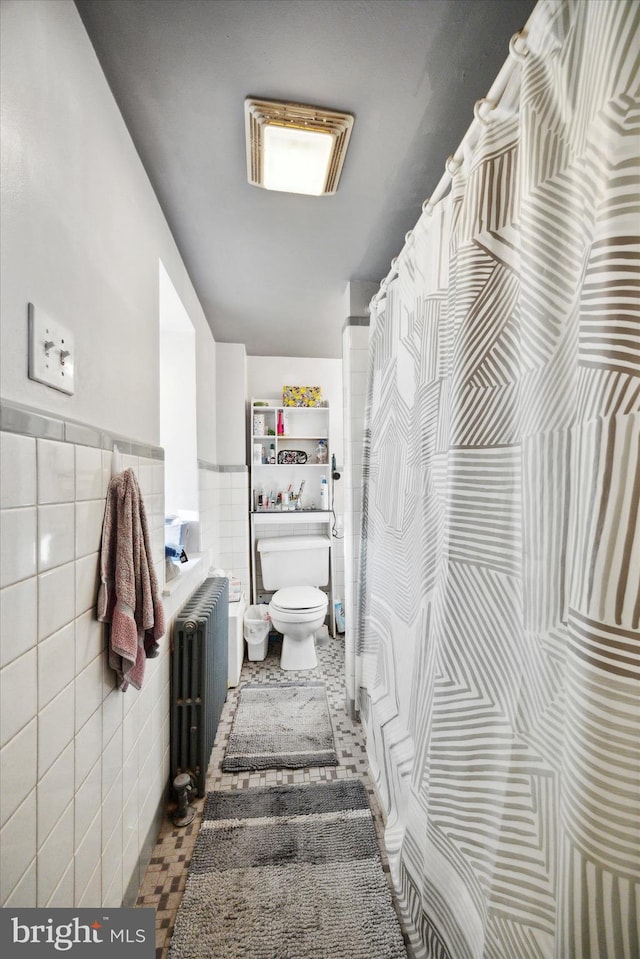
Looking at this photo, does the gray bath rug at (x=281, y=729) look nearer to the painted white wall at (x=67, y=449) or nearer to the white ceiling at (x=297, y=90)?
the painted white wall at (x=67, y=449)

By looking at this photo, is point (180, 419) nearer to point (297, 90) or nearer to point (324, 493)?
point (324, 493)

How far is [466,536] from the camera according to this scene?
83 cm

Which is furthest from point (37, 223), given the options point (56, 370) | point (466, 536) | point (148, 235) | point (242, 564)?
point (242, 564)

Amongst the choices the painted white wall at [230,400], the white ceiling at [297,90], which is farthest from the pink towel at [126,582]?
the painted white wall at [230,400]

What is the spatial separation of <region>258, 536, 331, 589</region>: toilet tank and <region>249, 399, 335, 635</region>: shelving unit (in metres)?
0.15

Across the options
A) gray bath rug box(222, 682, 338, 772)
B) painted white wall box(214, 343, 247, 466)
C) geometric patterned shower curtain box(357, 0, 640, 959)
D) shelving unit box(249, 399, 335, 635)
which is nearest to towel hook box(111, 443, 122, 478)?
geometric patterned shower curtain box(357, 0, 640, 959)

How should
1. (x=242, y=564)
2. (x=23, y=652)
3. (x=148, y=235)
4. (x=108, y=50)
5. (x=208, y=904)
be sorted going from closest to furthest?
(x=23, y=652) < (x=108, y=50) < (x=208, y=904) < (x=148, y=235) < (x=242, y=564)

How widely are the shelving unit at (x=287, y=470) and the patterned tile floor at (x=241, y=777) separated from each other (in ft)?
2.12

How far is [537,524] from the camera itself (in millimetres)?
667

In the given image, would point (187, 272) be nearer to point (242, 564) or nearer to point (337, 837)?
point (242, 564)

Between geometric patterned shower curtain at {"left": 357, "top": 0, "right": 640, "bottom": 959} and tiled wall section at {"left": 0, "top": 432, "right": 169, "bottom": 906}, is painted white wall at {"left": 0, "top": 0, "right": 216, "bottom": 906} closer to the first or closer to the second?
tiled wall section at {"left": 0, "top": 432, "right": 169, "bottom": 906}

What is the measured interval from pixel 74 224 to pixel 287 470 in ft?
8.13

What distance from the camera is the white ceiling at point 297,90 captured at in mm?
851

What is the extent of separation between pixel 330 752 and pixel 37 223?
2.10 metres
